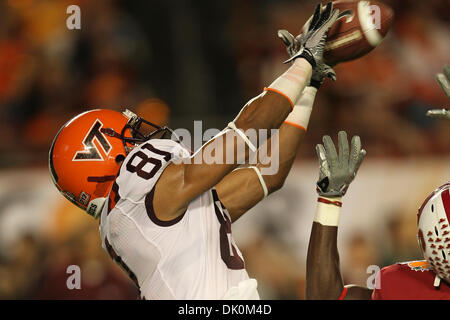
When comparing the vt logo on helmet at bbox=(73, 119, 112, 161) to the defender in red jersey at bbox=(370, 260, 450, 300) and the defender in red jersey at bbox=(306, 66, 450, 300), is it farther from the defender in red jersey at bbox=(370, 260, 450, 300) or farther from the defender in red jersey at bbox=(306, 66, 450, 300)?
the defender in red jersey at bbox=(370, 260, 450, 300)

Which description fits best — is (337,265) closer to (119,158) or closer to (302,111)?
(302,111)

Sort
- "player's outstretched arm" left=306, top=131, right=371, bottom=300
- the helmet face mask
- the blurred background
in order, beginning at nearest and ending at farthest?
the helmet face mask, "player's outstretched arm" left=306, top=131, right=371, bottom=300, the blurred background

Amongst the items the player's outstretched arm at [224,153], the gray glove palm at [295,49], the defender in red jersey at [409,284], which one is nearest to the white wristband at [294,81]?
the player's outstretched arm at [224,153]

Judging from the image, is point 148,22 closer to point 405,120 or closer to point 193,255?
point 405,120

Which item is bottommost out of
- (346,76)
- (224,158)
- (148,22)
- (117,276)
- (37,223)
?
(117,276)

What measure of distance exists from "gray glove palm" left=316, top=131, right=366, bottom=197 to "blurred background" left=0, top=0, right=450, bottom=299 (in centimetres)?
251

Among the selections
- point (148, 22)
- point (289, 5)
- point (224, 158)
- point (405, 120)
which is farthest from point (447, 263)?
point (148, 22)

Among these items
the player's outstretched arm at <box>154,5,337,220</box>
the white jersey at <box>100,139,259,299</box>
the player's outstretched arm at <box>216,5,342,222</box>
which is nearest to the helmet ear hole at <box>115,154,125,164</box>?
the white jersey at <box>100,139,259,299</box>

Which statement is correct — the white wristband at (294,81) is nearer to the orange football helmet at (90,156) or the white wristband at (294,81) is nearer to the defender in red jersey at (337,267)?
the defender in red jersey at (337,267)

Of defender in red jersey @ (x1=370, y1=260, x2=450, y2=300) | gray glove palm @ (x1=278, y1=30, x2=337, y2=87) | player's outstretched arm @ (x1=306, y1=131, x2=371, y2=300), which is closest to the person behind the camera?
defender in red jersey @ (x1=370, y1=260, x2=450, y2=300)

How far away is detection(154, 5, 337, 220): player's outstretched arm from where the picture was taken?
9.25ft

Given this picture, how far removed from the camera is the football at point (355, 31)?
3295 millimetres

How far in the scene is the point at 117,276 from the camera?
236 inches

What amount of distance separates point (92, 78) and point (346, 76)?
8.81ft
